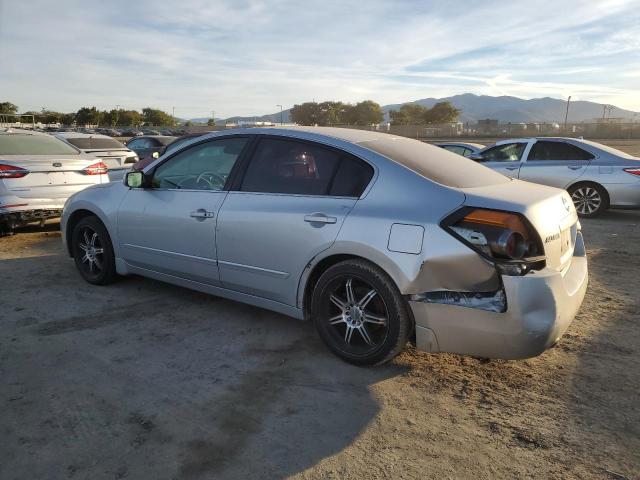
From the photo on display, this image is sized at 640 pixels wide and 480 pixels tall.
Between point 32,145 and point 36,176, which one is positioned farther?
point 32,145

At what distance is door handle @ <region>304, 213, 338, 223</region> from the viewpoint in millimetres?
3350

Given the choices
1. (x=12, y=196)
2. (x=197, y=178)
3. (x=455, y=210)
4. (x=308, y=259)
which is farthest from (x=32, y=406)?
(x=12, y=196)

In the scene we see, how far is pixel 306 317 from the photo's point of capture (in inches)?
144

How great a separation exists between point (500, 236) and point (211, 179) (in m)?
2.42

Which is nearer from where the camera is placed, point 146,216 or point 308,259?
point 308,259

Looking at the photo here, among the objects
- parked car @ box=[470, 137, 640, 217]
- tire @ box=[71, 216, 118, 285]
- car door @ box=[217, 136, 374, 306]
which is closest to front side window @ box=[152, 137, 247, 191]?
car door @ box=[217, 136, 374, 306]

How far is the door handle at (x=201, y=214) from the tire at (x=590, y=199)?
Answer: 7.58 metres

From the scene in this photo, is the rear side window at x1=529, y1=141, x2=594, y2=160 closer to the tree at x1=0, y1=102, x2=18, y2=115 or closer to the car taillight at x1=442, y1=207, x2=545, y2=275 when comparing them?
the car taillight at x1=442, y1=207, x2=545, y2=275

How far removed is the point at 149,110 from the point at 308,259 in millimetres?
123106

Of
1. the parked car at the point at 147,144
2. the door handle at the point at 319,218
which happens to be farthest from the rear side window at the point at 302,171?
the parked car at the point at 147,144

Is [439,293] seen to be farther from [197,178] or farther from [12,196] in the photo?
[12,196]

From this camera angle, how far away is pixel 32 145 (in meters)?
7.37

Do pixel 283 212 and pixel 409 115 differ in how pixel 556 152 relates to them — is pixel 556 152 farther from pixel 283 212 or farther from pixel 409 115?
pixel 409 115

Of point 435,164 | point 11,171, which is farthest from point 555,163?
point 11,171
